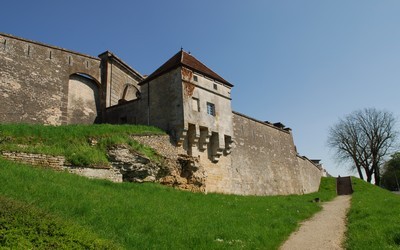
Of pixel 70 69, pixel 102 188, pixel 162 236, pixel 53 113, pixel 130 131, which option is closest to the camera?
pixel 162 236

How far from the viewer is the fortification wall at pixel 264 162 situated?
81.9 feet

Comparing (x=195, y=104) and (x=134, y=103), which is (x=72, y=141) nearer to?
(x=134, y=103)

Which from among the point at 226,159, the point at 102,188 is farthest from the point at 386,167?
the point at 102,188

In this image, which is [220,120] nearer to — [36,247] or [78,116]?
[78,116]

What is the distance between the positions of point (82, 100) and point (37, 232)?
Result: 18.2m

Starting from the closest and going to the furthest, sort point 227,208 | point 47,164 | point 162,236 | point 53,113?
1. point 162,236
2. point 47,164
3. point 227,208
4. point 53,113

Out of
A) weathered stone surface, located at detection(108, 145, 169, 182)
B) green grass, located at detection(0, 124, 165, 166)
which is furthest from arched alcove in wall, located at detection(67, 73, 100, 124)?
weathered stone surface, located at detection(108, 145, 169, 182)

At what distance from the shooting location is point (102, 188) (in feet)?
42.5

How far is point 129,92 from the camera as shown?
27.8 metres

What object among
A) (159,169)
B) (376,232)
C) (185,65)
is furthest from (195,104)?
(376,232)

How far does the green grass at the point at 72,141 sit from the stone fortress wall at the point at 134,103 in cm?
284

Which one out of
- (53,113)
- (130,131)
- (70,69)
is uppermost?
(70,69)

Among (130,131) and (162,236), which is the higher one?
(130,131)

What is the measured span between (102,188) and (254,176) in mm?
15198
